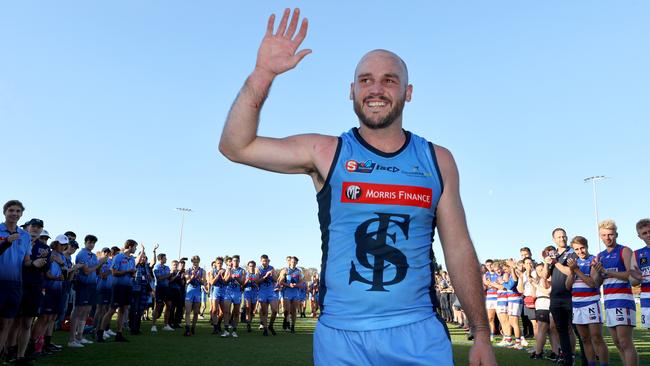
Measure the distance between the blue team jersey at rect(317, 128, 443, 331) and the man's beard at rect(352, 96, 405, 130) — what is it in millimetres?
122

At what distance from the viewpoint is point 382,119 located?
106 inches

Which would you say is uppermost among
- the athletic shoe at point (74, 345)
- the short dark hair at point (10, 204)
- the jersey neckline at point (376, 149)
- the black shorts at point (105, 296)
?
the short dark hair at point (10, 204)

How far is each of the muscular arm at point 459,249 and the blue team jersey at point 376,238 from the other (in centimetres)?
8

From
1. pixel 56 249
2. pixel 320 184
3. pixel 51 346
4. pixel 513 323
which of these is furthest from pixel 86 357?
pixel 513 323

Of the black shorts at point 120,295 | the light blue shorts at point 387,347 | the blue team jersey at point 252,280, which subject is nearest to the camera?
the light blue shorts at point 387,347

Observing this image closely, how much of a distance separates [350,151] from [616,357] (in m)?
11.4

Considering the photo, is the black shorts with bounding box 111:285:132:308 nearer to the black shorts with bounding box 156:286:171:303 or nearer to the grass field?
the grass field

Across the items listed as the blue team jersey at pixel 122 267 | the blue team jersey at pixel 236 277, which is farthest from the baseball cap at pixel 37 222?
the blue team jersey at pixel 236 277

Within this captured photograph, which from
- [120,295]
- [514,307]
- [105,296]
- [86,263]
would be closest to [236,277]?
[120,295]

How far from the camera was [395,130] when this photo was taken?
2.83 meters

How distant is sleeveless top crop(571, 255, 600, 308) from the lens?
880 cm

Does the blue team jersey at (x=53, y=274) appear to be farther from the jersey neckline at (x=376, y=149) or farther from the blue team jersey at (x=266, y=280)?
the jersey neckline at (x=376, y=149)

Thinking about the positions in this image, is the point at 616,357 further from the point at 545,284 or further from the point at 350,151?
the point at 350,151

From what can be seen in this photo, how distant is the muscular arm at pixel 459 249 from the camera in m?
2.60
